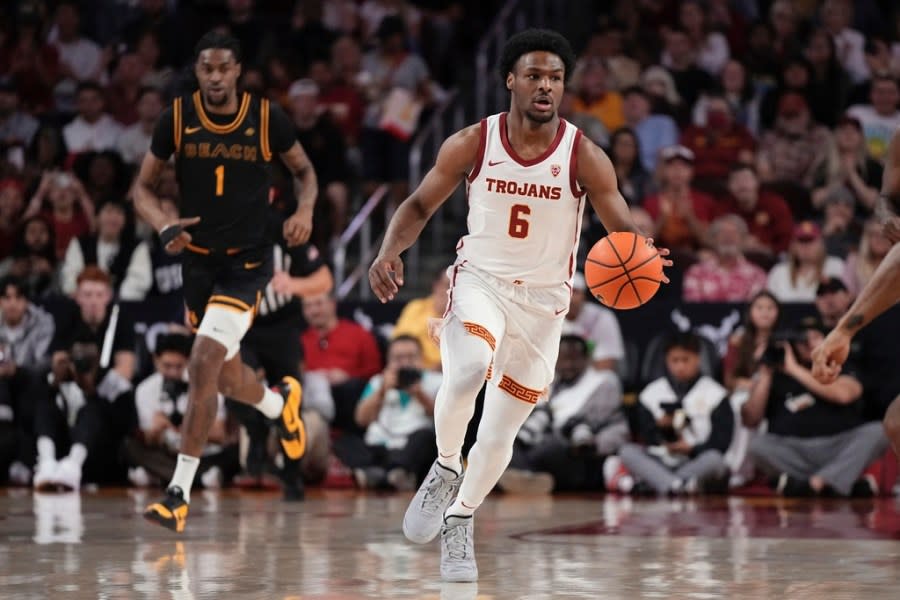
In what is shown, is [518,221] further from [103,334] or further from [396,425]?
[103,334]

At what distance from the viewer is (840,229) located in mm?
12883

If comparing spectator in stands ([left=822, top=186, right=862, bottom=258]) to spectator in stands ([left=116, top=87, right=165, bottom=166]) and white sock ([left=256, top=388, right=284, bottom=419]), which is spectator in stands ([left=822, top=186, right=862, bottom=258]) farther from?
spectator in stands ([left=116, top=87, right=165, bottom=166])

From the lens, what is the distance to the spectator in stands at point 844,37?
15539 millimetres

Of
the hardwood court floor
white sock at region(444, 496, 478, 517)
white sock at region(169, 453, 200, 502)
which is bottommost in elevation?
the hardwood court floor

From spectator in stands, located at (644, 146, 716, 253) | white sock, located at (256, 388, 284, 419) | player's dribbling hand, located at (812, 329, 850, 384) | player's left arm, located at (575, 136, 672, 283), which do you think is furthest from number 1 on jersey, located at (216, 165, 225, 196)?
spectator in stands, located at (644, 146, 716, 253)

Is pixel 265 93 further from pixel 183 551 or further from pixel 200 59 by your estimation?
pixel 183 551

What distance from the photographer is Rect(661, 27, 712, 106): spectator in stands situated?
619 inches

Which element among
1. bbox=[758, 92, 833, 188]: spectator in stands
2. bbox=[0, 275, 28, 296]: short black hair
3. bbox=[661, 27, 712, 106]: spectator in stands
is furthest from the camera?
bbox=[661, 27, 712, 106]: spectator in stands

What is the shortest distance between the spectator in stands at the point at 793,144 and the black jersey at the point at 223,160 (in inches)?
253

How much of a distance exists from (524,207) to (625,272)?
1.95ft

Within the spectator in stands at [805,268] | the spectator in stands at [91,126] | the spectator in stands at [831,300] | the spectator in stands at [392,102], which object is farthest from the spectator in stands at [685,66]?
the spectator in stands at [91,126]

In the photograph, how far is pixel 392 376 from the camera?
11969 mm

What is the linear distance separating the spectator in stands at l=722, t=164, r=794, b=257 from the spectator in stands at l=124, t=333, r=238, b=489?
15.4 ft

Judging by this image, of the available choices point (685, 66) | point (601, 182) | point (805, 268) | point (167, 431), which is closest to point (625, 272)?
point (601, 182)
